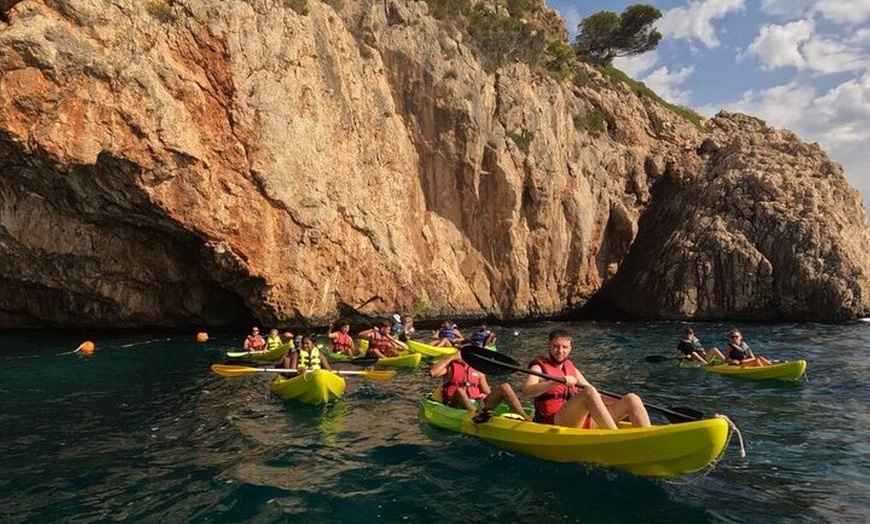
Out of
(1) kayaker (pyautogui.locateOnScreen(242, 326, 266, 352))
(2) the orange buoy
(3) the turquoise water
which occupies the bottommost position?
(3) the turquoise water

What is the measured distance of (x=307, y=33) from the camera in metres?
27.6

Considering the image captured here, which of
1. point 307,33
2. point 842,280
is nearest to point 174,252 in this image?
point 307,33

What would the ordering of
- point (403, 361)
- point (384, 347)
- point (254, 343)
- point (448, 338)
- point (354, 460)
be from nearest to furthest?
point (354, 460)
point (403, 361)
point (384, 347)
point (254, 343)
point (448, 338)

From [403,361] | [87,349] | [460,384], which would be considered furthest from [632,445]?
[87,349]

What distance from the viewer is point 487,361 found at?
10.7 m

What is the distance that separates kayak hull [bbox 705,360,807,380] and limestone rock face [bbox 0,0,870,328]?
619 inches

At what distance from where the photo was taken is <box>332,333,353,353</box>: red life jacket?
69.7 ft

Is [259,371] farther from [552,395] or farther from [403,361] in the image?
[552,395]

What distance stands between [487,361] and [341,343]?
448 inches

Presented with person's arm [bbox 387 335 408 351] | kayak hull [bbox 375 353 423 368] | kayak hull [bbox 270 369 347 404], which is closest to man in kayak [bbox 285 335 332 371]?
kayak hull [bbox 270 369 347 404]

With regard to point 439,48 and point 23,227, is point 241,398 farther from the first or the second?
point 439,48

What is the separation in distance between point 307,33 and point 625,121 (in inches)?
994

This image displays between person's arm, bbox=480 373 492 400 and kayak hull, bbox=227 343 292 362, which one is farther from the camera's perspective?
kayak hull, bbox=227 343 292 362

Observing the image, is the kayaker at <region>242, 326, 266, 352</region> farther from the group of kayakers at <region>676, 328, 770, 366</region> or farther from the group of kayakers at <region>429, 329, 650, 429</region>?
the group of kayakers at <region>676, 328, 770, 366</region>
